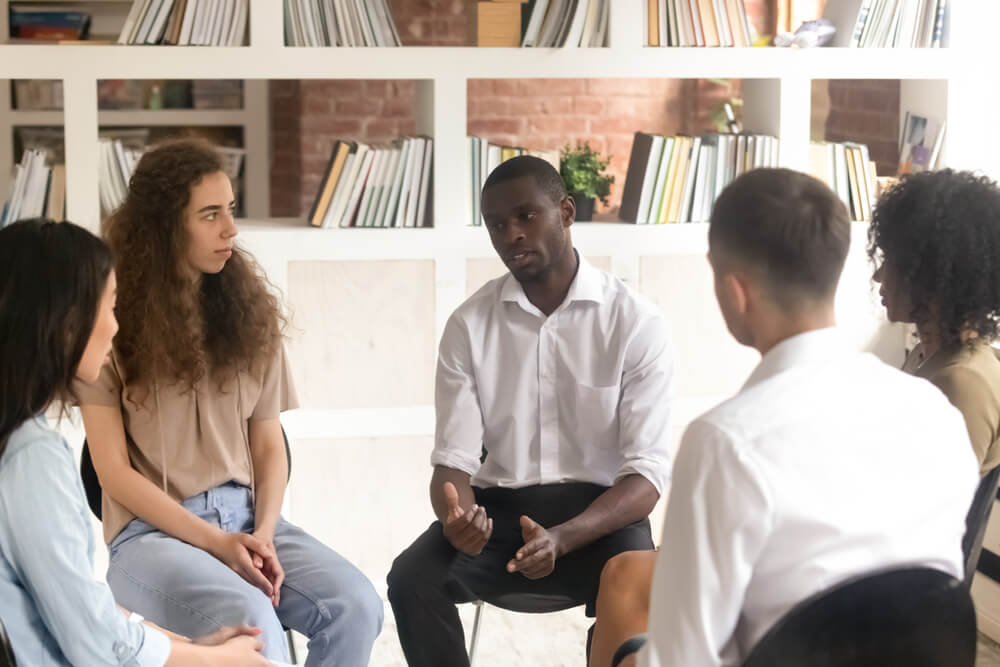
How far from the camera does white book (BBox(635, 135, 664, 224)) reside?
11.7 ft

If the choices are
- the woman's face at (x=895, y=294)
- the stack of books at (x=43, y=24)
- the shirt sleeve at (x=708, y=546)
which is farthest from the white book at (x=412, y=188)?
the stack of books at (x=43, y=24)

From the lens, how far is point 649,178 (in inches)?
140

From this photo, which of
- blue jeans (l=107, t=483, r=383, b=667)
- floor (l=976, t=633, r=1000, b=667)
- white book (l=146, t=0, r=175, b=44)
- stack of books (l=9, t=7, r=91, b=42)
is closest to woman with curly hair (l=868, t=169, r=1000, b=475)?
blue jeans (l=107, t=483, r=383, b=667)

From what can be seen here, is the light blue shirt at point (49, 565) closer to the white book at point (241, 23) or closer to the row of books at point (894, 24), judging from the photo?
the white book at point (241, 23)

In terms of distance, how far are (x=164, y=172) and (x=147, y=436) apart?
506mm

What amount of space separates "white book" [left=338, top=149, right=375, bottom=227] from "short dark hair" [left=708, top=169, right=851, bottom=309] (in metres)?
2.04

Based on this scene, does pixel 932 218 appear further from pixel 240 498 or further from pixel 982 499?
pixel 240 498

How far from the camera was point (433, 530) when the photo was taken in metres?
2.53

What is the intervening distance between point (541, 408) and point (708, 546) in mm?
1197

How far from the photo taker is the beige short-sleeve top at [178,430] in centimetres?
232

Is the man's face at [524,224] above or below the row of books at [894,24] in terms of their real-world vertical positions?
below

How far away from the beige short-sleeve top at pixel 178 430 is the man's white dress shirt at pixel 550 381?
0.42 metres

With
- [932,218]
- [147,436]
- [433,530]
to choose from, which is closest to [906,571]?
[932,218]

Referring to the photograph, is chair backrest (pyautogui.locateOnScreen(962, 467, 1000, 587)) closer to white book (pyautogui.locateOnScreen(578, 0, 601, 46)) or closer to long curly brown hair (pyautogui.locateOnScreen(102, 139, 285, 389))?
long curly brown hair (pyautogui.locateOnScreen(102, 139, 285, 389))
